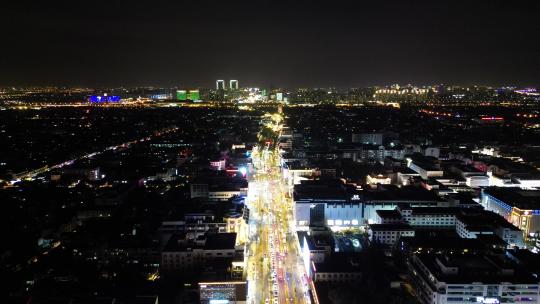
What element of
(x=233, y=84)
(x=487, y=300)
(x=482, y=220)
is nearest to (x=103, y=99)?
(x=233, y=84)

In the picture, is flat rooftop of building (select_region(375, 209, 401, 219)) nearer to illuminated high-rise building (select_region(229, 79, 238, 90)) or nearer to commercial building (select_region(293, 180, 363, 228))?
commercial building (select_region(293, 180, 363, 228))

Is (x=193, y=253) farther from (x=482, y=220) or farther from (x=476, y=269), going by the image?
(x=482, y=220)

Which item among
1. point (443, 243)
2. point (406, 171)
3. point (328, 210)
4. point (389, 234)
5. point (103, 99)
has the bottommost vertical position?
point (389, 234)

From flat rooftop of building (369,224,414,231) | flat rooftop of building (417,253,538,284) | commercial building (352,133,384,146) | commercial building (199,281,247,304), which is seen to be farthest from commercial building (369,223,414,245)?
commercial building (352,133,384,146)

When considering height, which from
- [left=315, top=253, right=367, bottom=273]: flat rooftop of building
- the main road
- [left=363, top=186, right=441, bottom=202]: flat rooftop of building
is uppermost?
[left=363, top=186, right=441, bottom=202]: flat rooftop of building

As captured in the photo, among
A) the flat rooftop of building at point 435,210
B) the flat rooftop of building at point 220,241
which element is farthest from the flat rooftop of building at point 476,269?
the flat rooftop of building at point 220,241

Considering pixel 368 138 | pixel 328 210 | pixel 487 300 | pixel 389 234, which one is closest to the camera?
pixel 487 300

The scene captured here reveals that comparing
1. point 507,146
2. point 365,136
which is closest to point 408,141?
point 365,136

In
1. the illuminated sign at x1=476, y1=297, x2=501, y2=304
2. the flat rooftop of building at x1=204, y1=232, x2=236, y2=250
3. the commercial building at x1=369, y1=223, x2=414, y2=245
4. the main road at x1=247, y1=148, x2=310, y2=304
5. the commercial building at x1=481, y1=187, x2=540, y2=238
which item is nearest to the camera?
the illuminated sign at x1=476, y1=297, x2=501, y2=304
